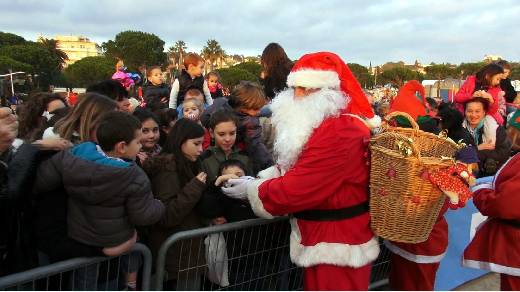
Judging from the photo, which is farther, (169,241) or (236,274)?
(236,274)

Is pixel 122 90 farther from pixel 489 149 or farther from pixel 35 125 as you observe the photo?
pixel 489 149

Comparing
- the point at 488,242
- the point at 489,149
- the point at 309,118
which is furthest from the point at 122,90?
the point at 489,149

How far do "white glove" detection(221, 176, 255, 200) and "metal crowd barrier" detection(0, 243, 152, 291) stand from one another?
591 millimetres

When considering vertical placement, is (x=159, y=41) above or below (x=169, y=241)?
above

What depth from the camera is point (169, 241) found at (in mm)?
2584

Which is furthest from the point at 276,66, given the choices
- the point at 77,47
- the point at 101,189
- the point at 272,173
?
the point at 77,47

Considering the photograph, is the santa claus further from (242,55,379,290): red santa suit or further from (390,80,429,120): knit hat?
(390,80,429,120): knit hat

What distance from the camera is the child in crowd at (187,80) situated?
614 centimetres

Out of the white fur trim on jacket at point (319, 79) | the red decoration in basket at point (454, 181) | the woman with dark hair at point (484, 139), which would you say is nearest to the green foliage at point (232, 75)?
the woman with dark hair at point (484, 139)

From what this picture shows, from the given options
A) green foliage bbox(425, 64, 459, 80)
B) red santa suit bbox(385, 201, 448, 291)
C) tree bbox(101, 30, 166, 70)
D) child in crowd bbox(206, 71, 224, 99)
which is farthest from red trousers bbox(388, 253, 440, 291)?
tree bbox(101, 30, 166, 70)

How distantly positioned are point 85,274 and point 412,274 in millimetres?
2110

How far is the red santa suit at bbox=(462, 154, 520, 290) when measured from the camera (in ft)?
9.07

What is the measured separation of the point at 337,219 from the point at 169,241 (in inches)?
38.2

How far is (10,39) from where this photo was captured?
85688mm
